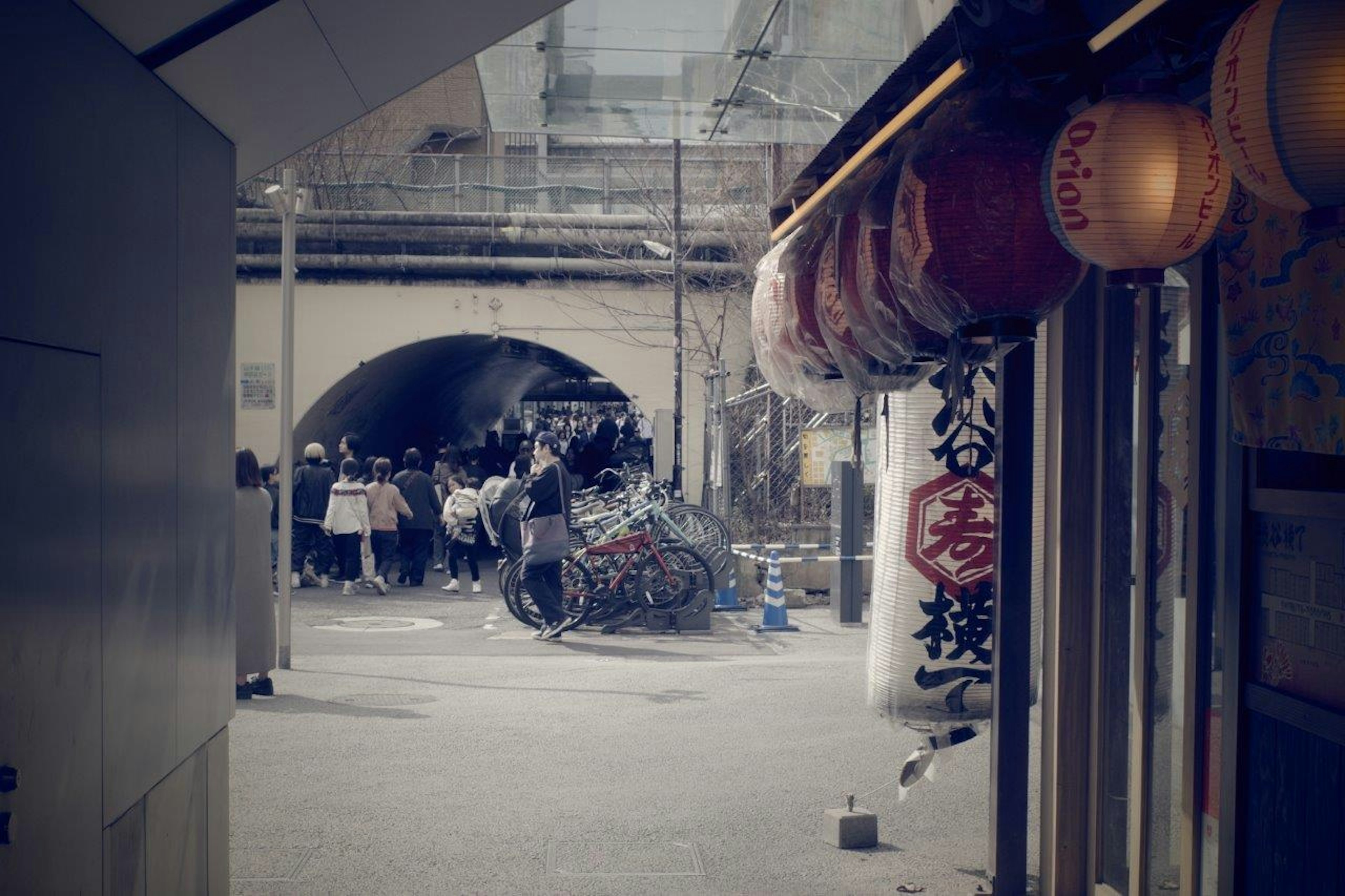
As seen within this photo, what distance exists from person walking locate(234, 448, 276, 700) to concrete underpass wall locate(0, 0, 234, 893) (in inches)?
200

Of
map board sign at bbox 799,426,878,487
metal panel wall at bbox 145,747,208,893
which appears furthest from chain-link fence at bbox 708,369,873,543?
metal panel wall at bbox 145,747,208,893

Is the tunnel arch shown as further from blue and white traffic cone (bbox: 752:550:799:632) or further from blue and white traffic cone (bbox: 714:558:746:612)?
blue and white traffic cone (bbox: 752:550:799:632)

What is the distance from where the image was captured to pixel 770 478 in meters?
20.1

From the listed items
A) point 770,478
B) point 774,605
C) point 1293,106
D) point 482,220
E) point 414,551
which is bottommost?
point 774,605

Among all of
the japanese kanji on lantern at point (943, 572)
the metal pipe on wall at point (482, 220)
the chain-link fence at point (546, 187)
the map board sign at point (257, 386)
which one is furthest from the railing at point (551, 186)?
the japanese kanji on lantern at point (943, 572)

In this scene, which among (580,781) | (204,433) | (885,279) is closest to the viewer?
(885,279)

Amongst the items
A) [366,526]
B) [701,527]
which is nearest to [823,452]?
[701,527]

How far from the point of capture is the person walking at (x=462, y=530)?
58.2 ft

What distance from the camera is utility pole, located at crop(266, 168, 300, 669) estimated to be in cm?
1124

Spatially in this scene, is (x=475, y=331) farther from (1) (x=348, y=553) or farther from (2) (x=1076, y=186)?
(2) (x=1076, y=186)

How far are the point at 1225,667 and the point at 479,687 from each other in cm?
782

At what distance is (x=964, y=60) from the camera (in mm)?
4020

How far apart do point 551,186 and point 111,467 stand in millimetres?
18863

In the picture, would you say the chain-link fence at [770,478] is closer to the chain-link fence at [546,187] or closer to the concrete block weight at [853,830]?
the chain-link fence at [546,187]
